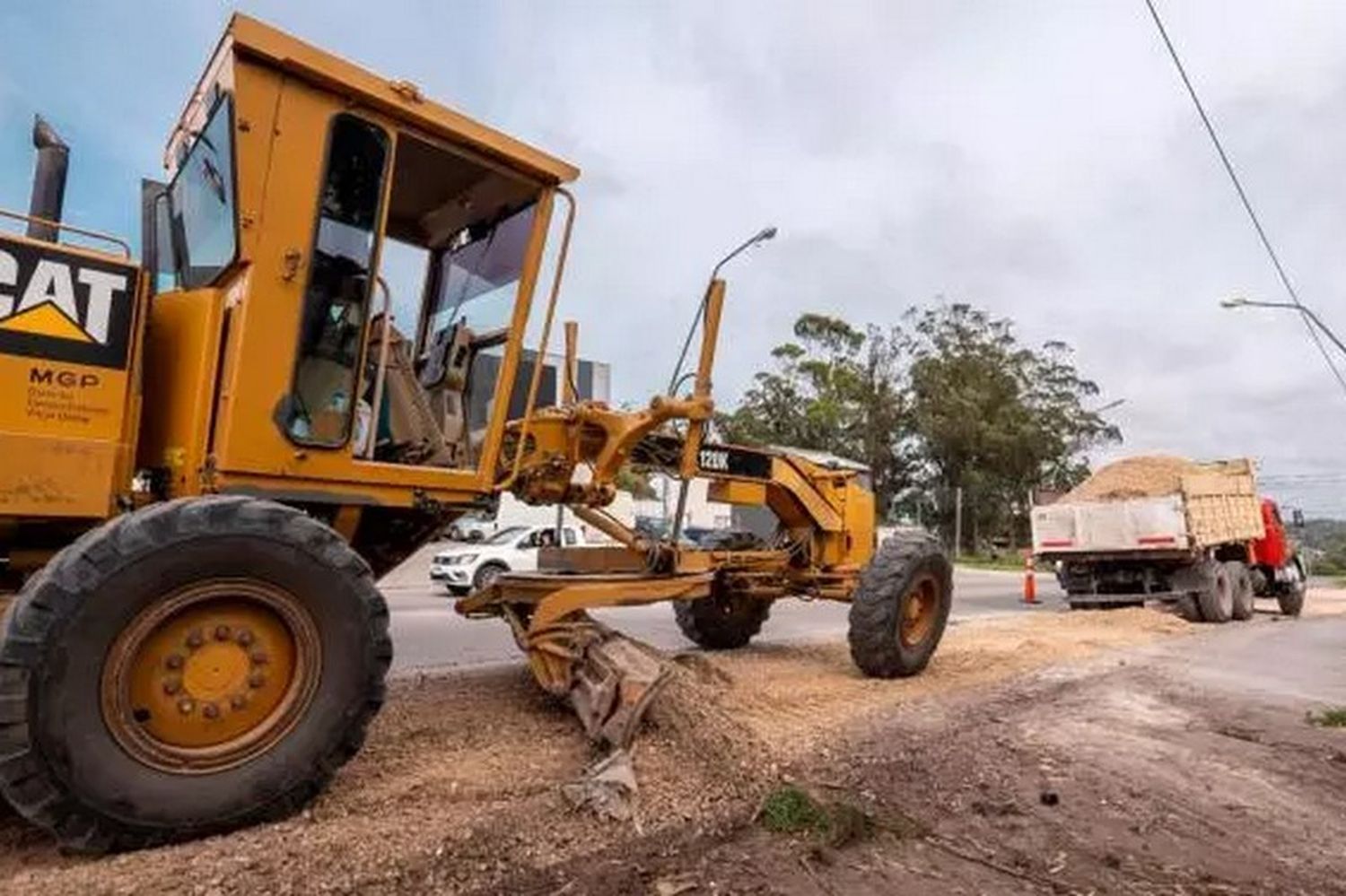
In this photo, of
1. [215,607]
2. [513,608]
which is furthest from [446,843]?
[513,608]

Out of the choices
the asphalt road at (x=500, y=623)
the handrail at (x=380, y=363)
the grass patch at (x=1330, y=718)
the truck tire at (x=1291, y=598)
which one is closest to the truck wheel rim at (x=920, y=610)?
the asphalt road at (x=500, y=623)

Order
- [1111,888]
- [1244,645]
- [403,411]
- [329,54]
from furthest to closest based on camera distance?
[1244,645] < [403,411] < [329,54] < [1111,888]

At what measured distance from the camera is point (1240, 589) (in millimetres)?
17672

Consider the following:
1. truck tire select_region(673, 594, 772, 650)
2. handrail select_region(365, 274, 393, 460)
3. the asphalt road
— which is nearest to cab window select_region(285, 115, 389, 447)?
handrail select_region(365, 274, 393, 460)

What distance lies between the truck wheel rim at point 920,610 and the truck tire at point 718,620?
1591 mm

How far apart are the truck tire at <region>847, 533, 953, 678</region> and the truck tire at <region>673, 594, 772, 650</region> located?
1626 millimetres

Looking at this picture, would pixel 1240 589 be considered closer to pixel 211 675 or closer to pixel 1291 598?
pixel 1291 598

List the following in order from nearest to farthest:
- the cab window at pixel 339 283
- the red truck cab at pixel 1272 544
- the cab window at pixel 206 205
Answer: the cab window at pixel 206 205 → the cab window at pixel 339 283 → the red truck cab at pixel 1272 544

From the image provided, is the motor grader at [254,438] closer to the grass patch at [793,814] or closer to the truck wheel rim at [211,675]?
the truck wheel rim at [211,675]

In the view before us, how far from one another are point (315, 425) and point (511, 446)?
1705mm

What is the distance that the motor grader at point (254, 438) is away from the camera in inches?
147

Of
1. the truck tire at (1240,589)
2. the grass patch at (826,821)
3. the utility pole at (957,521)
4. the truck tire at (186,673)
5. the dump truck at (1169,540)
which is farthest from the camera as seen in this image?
the utility pole at (957,521)

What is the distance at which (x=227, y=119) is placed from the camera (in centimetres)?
451

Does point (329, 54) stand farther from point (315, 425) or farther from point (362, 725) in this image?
point (362, 725)
